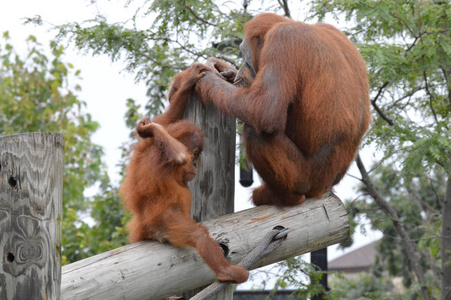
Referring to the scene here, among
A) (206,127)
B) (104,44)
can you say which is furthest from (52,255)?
(104,44)

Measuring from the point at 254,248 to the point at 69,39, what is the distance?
386 centimetres

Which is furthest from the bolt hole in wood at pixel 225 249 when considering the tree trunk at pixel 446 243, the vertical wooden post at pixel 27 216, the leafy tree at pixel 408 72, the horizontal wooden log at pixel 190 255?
the tree trunk at pixel 446 243

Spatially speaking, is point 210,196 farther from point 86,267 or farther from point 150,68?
point 150,68

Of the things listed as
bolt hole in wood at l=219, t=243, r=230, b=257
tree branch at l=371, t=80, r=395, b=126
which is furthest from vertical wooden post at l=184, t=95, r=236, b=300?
tree branch at l=371, t=80, r=395, b=126

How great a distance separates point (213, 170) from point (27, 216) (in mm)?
1704

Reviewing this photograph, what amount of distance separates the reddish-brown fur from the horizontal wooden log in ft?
0.61

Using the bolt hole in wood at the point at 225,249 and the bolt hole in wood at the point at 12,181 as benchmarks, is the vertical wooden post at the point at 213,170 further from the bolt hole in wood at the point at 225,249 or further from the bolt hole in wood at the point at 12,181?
the bolt hole in wood at the point at 12,181

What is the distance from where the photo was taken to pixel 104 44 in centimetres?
644

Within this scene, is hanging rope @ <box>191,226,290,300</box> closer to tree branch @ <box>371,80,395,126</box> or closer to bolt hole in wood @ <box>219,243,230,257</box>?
bolt hole in wood @ <box>219,243,230,257</box>

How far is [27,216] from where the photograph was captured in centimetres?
259

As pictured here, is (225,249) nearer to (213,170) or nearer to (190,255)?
(190,255)

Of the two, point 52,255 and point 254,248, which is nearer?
point 52,255

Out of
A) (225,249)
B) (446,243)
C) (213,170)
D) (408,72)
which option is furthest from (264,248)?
(446,243)

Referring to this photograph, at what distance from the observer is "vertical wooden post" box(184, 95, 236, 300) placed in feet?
13.3
